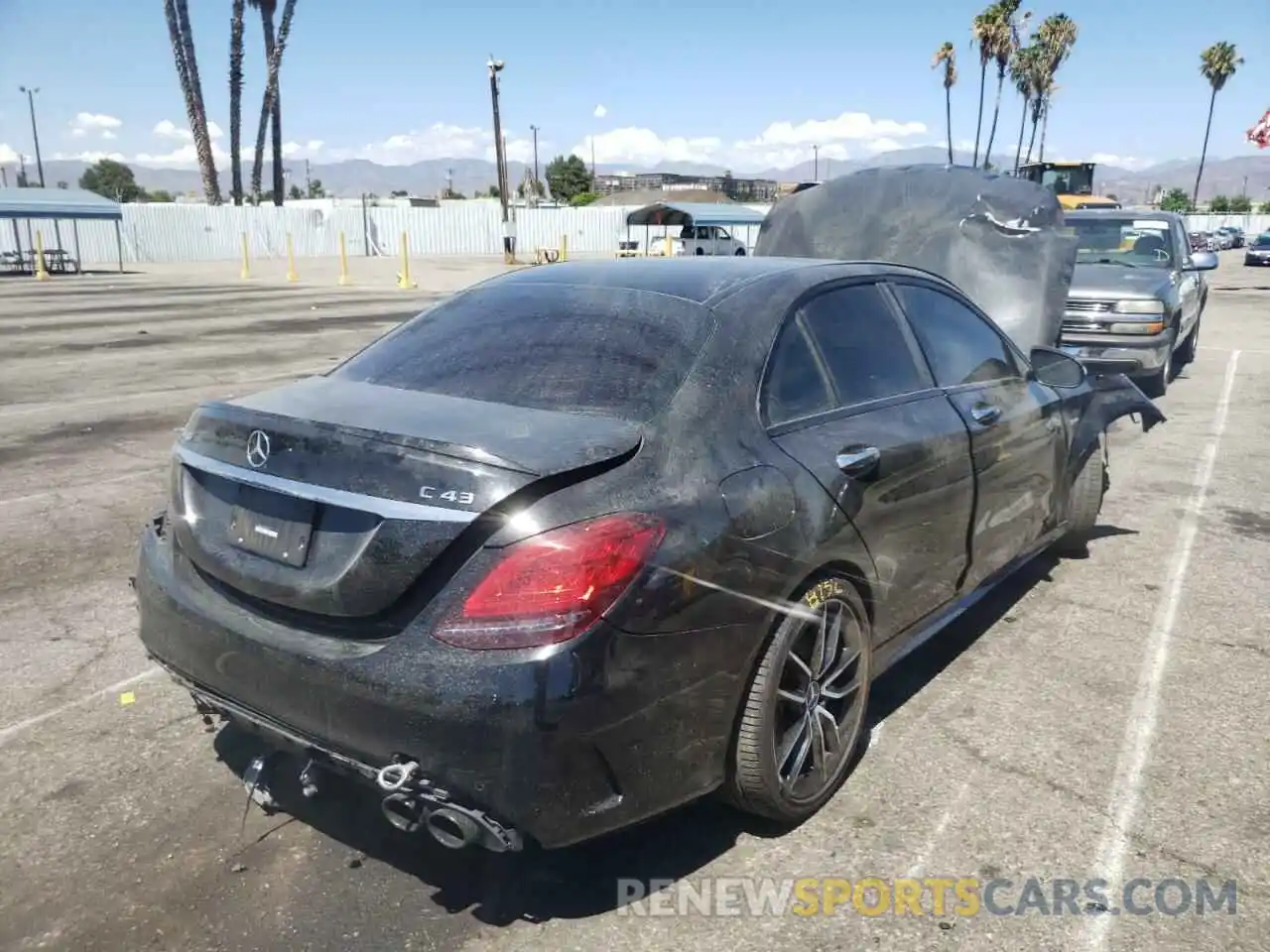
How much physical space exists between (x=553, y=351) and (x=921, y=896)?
1.87 metres

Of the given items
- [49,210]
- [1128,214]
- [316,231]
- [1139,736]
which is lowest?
[1139,736]

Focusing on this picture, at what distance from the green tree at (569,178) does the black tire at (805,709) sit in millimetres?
90739

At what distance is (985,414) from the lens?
4035mm

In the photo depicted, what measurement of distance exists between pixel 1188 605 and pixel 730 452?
328cm

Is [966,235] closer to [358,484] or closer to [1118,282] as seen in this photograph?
[1118,282]

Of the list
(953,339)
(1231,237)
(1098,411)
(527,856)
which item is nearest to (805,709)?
(527,856)

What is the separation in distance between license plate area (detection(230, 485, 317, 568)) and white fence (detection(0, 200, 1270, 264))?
3813 cm

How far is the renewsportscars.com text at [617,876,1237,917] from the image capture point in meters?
2.74

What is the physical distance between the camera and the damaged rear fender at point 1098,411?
16.6ft

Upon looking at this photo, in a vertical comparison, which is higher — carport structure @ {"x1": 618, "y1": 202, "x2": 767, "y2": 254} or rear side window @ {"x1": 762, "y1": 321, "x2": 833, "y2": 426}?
carport structure @ {"x1": 618, "y1": 202, "x2": 767, "y2": 254}

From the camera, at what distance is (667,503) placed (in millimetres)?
2547

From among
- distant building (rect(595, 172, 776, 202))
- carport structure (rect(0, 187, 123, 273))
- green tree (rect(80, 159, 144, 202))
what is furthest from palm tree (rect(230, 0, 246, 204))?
green tree (rect(80, 159, 144, 202))

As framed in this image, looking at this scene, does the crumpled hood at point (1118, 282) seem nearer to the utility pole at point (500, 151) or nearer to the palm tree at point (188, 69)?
the utility pole at point (500, 151)

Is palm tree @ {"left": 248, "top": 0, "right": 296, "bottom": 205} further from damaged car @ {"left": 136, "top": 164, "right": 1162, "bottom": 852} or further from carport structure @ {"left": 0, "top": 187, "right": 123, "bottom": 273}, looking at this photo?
damaged car @ {"left": 136, "top": 164, "right": 1162, "bottom": 852}
